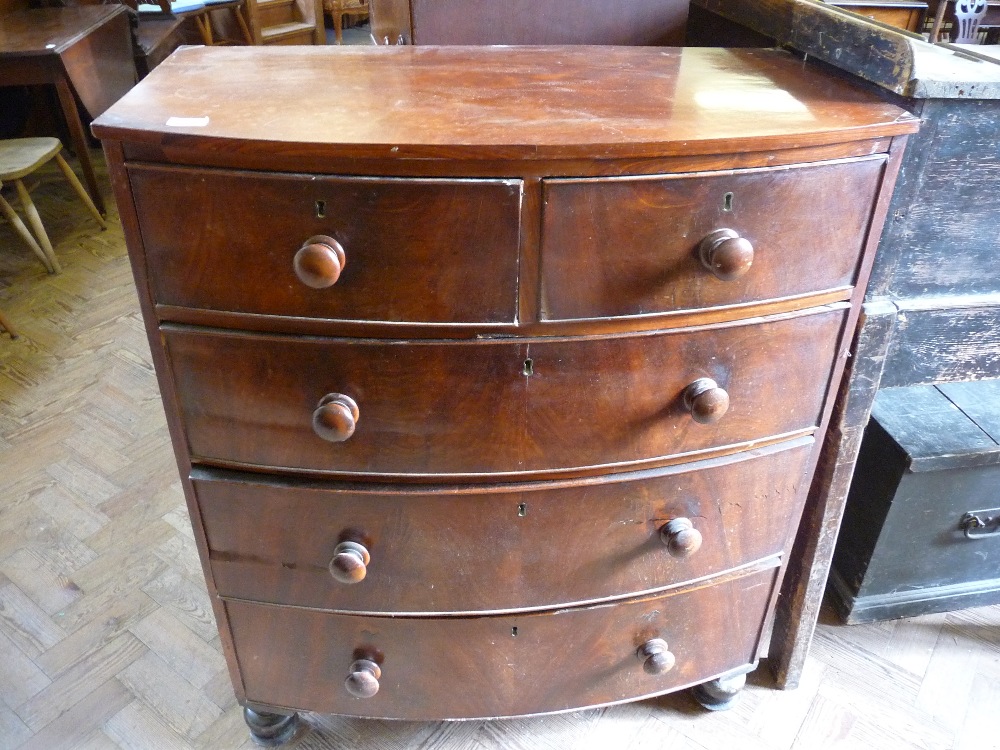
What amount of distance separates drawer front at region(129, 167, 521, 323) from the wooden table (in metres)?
2.39

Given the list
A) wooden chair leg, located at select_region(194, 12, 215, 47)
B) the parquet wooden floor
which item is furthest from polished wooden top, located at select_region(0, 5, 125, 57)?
the parquet wooden floor

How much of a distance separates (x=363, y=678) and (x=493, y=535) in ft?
0.90

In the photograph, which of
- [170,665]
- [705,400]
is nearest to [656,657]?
[705,400]

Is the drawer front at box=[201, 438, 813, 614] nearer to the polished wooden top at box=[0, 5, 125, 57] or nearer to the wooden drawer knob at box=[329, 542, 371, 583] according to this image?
the wooden drawer knob at box=[329, 542, 371, 583]

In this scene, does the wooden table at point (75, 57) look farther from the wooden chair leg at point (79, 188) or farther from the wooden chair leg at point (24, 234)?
the wooden chair leg at point (24, 234)

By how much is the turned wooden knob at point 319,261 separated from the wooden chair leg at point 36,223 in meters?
2.14

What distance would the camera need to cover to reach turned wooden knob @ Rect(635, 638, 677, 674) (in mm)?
1066

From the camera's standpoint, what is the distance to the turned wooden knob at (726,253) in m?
0.73

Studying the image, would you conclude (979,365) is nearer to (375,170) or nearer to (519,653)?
(519,653)

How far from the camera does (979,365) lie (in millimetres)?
1021

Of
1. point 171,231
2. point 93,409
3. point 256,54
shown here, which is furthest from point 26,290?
point 171,231

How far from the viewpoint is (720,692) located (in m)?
1.24

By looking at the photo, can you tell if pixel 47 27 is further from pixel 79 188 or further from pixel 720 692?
pixel 720 692

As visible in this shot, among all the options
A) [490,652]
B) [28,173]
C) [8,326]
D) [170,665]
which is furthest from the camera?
[28,173]
